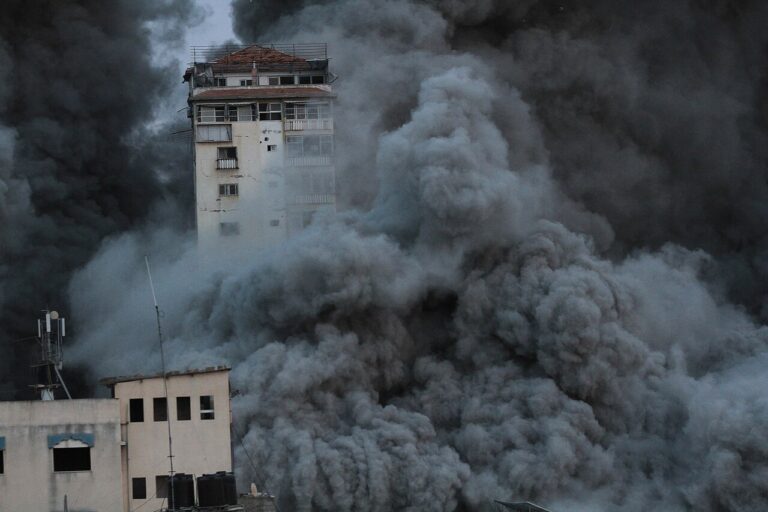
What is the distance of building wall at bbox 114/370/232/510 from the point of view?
41.5 m

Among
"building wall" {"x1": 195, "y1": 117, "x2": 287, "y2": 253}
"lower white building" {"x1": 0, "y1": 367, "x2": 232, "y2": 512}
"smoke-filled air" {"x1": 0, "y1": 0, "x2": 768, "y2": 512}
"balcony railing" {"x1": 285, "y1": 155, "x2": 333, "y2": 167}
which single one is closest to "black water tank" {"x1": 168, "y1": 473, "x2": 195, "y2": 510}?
"lower white building" {"x1": 0, "y1": 367, "x2": 232, "y2": 512}

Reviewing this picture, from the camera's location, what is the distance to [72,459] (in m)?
40.8

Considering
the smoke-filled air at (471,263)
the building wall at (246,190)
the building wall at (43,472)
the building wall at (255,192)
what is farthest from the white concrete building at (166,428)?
the building wall at (246,190)

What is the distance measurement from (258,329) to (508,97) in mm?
12619

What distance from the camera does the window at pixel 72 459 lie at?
40.7 m

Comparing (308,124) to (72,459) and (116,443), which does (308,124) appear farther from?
(72,459)

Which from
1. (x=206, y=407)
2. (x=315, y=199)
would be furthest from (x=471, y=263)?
(x=206, y=407)

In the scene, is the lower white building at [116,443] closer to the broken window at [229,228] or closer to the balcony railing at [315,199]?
the broken window at [229,228]

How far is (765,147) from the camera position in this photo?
→ 70.4 metres

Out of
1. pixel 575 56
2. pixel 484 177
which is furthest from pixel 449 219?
pixel 575 56

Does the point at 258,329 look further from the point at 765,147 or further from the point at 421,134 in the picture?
the point at 765,147

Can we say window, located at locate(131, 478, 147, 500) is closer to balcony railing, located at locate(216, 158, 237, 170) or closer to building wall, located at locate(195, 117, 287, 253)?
building wall, located at locate(195, 117, 287, 253)

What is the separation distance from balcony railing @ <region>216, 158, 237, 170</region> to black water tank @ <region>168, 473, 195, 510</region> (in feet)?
90.5

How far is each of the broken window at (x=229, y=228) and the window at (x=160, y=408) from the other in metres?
23.5
